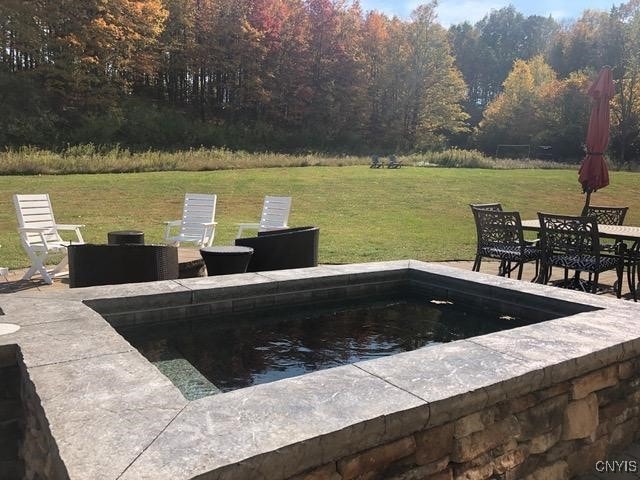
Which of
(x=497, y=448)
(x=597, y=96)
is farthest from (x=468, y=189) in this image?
(x=497, y=448)

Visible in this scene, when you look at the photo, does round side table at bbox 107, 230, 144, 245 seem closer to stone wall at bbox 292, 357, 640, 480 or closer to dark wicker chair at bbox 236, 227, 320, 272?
dark wicker chair at bbox 236, 227, 320, 272

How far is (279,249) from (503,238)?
2.61 metres

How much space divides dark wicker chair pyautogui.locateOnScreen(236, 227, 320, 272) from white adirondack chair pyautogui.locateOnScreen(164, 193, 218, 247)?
1626 mm

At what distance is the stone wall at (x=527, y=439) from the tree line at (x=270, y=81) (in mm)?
28551

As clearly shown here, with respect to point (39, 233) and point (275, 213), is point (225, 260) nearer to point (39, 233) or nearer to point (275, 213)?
point (39, 233)

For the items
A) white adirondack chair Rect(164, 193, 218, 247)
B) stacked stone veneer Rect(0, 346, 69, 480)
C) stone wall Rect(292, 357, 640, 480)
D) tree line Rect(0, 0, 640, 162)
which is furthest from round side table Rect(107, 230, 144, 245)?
tree line Rect(0, 0, 640, 162)

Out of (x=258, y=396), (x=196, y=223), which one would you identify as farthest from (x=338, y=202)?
(x=258, y=396)

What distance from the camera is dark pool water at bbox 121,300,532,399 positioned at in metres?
3.11

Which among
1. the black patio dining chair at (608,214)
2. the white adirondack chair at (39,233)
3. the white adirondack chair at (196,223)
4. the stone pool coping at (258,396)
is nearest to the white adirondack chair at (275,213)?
the white adirondack chair at (196,223)

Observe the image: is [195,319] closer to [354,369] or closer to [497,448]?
[354,369]

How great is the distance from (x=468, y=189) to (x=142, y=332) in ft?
48.7

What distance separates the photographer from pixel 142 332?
11.5 feet

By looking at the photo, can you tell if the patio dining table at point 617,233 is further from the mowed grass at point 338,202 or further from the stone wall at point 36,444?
the stone wall at point 36,444

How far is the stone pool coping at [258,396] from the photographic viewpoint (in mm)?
1562
